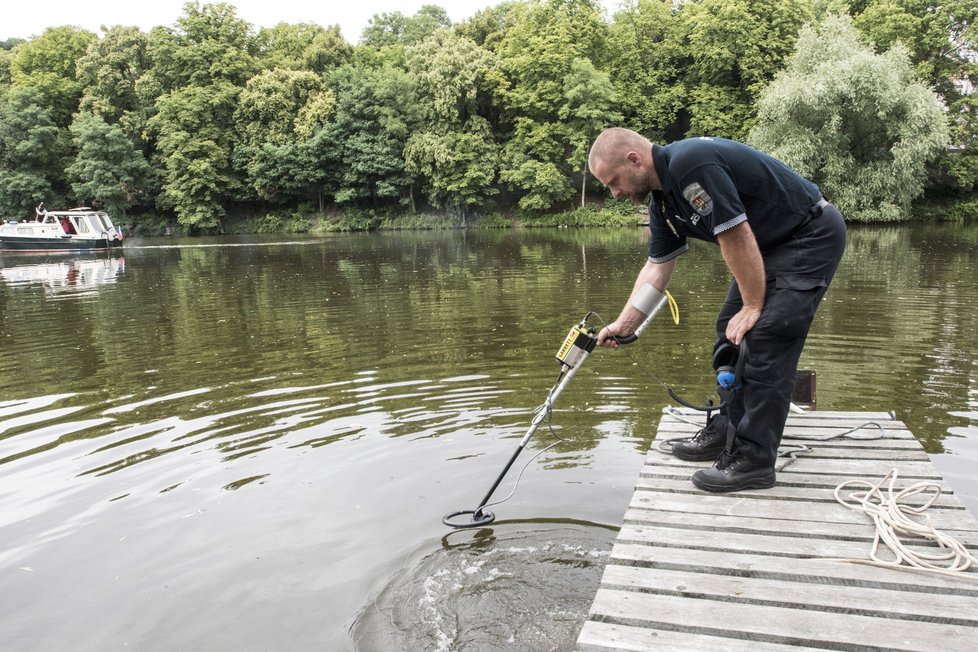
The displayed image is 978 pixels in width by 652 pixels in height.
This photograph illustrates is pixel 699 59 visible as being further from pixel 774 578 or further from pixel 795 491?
pixel 774 578

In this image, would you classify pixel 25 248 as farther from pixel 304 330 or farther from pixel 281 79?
pixel 304 330

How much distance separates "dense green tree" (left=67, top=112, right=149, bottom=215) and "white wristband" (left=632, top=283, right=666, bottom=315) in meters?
53.1

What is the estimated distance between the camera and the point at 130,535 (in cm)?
470

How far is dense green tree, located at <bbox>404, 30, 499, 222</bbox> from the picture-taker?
150ft

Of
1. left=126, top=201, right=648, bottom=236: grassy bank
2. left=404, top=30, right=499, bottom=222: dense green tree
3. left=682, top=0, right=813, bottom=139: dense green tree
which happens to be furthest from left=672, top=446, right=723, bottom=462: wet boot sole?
left=404, top=30, right=499, bottom=222: dense green tree

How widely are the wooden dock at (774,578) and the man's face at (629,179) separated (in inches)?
59.4

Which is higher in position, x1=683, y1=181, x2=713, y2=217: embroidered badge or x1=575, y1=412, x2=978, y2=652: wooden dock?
x1=683, y1=181, x2=713, y2=217: embroidered badge

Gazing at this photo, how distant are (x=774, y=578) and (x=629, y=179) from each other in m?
1.89

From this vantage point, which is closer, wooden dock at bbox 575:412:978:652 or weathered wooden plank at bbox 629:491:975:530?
wooden dock at bbox 575:412:978:652

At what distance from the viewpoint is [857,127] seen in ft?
101

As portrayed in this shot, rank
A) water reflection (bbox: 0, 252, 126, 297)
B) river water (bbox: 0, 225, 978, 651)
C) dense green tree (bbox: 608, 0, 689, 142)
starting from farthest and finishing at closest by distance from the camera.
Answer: dense green tree (bbox: 608, 0, 689, 142)
water reflection (bbox: 0, 252, 126, 297)
river water (bbox: 0, 225, 978, 651)

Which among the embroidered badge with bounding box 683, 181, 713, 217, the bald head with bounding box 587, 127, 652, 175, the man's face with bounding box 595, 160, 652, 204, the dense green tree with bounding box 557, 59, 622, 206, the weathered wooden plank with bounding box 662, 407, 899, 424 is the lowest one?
the weathered wooden plank with bounding box 662, 407, 899, 424

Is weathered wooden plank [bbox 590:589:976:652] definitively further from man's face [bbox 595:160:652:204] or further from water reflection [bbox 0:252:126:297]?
water reflection [bbox 0:252:126:297]

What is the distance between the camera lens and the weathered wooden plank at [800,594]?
2.32 meters
